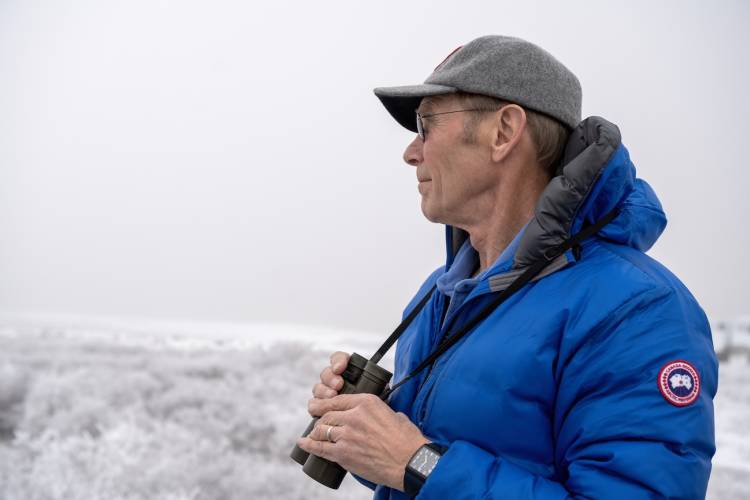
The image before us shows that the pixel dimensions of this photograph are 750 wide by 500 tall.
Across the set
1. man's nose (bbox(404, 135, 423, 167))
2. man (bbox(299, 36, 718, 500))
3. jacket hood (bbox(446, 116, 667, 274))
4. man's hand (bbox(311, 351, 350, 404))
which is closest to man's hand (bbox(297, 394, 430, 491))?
man (bbox(299, 36, 718, 500))

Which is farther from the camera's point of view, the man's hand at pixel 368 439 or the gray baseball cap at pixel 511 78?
the gray baseball cap at pixel 511 78

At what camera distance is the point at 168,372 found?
3291mm

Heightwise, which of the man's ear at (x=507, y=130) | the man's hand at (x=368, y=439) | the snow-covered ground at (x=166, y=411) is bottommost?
the snow-covered ground at (x=166, y=411)

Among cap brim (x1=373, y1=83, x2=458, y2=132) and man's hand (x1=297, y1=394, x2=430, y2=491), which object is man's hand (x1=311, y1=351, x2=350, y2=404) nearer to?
man's hand (x1=297, y1=394, x2=430, y2=491)

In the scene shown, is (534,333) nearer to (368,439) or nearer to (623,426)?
(623,426)

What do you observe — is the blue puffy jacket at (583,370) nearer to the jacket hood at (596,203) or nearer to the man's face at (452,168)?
the jacket hood at (596,203)

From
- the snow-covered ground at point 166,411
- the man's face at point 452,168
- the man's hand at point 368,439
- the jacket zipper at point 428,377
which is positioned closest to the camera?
the man's hand at point 368,439

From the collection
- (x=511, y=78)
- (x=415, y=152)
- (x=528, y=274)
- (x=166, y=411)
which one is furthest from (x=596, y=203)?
(x=166, y=411)

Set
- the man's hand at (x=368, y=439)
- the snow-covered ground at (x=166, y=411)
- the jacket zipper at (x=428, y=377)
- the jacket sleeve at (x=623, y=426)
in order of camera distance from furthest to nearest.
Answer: the snow-covered ground at (x=166, y=411) → the jacket zipper at (x=428, y=377) → the man's hand at (x=368, y=439) → the jacket sleeve at (x=623, y=426)

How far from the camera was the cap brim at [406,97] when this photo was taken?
3.89ft

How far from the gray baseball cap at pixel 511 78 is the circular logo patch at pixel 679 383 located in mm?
501

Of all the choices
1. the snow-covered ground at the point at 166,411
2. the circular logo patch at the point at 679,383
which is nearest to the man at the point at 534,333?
the circular logo patch at the point at 679,383

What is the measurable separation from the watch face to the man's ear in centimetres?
53

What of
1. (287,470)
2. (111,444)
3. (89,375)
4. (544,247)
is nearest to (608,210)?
(544,247)
